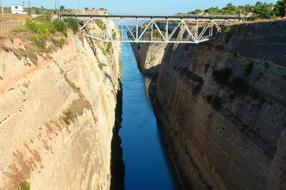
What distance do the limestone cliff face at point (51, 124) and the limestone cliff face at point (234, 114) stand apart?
19.8 ft

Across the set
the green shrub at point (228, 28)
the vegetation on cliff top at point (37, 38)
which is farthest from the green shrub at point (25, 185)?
the green shrub at point (228, 28)

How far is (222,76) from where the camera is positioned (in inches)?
1280

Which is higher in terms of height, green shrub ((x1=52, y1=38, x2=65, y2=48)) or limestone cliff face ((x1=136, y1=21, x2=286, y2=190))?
green shrub ((x1=52, y1=38, x2=65, y2=48))

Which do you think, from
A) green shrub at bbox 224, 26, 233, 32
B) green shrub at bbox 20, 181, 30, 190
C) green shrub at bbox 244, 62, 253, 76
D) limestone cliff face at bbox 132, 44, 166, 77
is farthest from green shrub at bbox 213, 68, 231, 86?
limestone cliff face at bbox 132, 44, 166, 77

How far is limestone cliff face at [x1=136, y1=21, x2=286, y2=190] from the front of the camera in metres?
22.7

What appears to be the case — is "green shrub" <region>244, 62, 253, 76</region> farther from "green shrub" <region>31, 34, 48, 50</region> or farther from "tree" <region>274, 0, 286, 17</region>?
"tree" <region>274, 0, 286, 17</region>

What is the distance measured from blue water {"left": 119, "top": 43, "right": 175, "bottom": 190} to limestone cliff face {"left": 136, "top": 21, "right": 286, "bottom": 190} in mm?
1270

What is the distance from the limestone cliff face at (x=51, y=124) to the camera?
18.0 m

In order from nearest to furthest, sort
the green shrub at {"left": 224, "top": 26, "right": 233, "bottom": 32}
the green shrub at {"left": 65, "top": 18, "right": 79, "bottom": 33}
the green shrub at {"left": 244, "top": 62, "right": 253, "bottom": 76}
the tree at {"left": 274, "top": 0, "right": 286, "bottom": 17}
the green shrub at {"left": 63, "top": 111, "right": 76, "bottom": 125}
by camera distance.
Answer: the green shrub at {"left": 63, "top": 111, "right": 76, "bottom": 125} → the green shrub at {"left": 244, "top": 62, "right": 253, "bottom": 76} → the green shrub at {"left": 224, "top": 26, "right": 233, "bottom": 32} → the green shrub at {"left": 65, "top": 18, "right": 79, "bottom": 33} → the tree at {"left": 274, "top": 0, "right": 286, "bottom": 17}

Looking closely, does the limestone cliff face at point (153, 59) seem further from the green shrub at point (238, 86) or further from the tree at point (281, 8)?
the green shrub at point (238, 86)

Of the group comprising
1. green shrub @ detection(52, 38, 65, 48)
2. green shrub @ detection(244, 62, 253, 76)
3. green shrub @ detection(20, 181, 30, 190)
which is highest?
green shrub @ detection(52, 38, 65, 48)

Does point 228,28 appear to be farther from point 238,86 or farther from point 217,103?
point 238,86

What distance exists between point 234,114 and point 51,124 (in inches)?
409

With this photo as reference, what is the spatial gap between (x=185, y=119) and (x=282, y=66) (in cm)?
1417
